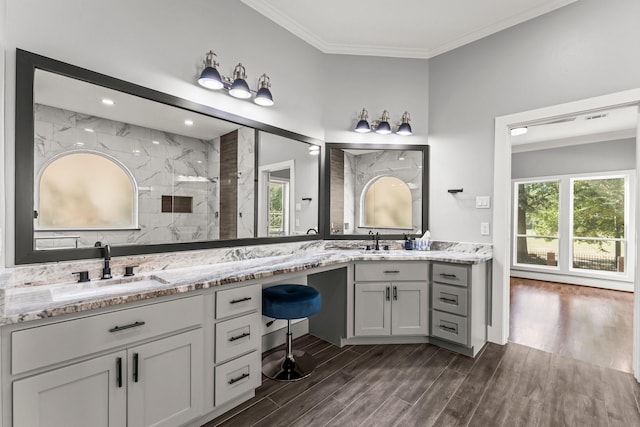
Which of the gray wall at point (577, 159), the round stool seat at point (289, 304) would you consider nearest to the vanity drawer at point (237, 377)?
the round stool seat at point (289, 304)

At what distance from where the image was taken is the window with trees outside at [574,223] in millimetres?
5305

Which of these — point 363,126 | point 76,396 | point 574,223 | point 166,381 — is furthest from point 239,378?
point 574,223

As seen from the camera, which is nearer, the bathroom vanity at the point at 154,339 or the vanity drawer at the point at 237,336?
the bathroom vanity at the point at 154,339

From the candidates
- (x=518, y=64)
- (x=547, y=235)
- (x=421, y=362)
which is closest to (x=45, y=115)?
(x=421, y=362)

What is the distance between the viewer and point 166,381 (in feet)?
5.30

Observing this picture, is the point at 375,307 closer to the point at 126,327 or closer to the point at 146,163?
the point at 126,327

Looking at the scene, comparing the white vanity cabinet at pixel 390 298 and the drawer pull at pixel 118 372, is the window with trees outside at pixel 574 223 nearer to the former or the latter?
the white vanity cabinet at pixel 390 298

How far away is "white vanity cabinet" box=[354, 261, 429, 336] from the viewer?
285cm

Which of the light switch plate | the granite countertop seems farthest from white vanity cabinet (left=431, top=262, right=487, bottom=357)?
the granite countertop

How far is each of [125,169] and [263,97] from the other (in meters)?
1.26

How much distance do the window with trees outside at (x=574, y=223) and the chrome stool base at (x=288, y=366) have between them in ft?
18.3

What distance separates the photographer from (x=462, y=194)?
3240mm

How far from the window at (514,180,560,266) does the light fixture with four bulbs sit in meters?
4.26

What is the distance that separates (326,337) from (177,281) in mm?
1731
